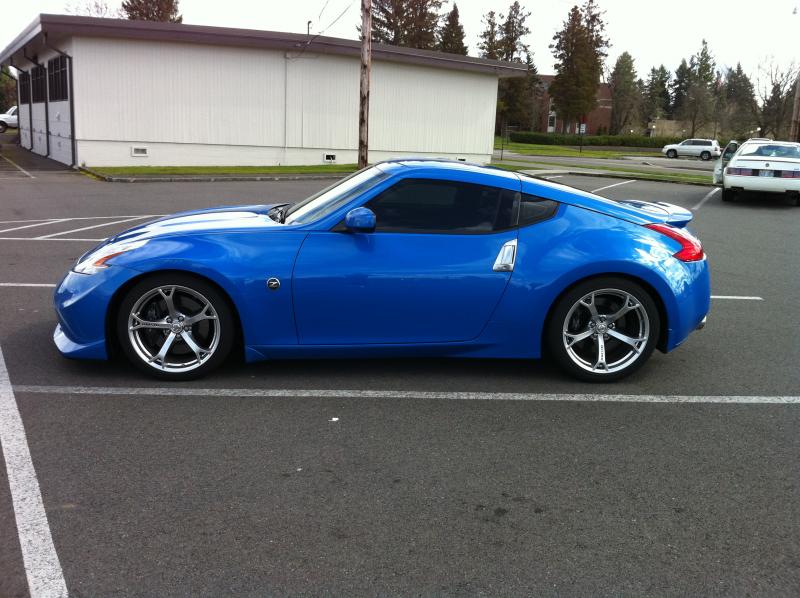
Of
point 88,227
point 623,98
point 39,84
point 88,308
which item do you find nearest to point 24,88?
point 39,84

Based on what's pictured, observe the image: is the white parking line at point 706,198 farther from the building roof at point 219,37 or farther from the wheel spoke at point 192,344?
the wheel spoke at point 192,344

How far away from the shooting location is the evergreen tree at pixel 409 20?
2598 inches

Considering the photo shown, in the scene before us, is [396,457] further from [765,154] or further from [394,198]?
[765,154]

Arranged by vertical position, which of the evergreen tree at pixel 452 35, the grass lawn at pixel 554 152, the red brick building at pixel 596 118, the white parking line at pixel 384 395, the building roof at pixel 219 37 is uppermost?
the evergreen tree at pixel 452 35

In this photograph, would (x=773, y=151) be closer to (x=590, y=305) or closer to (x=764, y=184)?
(x=764, y=184)

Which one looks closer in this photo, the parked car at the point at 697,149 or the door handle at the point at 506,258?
the door handle at the point at 506,258

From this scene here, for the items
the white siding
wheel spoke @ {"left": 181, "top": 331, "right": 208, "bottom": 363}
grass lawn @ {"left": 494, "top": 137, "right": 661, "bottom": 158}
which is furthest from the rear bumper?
grass lawn @ {"left": 494, "top": 137, "right": 661, "bottom": 158}

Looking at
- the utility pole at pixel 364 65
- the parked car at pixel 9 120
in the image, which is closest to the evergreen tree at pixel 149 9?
the parked car at pixel 9 120

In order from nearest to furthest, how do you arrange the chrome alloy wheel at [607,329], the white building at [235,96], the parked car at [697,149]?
the chrome alloy wheel at [607,329]
the white building at [235,96]
the parked car at [697,149]

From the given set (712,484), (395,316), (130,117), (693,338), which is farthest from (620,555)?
(130,117)

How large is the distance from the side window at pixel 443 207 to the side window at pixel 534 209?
0.06m

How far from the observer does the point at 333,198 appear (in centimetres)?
525

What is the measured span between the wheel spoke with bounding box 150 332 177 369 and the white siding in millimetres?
21411

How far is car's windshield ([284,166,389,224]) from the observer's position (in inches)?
199
